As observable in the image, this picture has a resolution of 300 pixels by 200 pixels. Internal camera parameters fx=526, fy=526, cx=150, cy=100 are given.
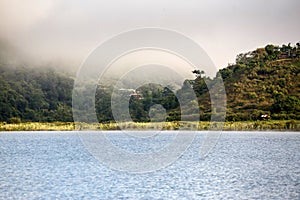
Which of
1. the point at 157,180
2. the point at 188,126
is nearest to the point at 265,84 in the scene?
the point at 188,126

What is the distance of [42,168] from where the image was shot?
37.5 metres

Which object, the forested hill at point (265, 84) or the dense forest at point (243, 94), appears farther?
the dense forest at point (243, 94)

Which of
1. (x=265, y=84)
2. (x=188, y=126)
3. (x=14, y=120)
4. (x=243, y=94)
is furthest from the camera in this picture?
(x=14, y=120)

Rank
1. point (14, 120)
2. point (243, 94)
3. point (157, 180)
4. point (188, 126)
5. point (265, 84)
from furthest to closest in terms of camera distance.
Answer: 1. point (14, 120)
2. point (265, 84)
3. point (243, 94)
4. point (188, 126)
5. point (157, 180)

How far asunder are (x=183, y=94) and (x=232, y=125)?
35639mm

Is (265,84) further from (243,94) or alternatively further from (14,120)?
(14,120)

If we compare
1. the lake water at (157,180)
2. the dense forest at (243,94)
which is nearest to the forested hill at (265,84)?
the dense forest at (243,94)

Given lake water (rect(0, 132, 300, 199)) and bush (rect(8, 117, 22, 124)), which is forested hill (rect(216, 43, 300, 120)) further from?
lake water (rect(0, 132, 300, 199))

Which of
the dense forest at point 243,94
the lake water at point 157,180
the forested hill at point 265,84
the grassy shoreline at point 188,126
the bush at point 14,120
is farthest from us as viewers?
the bush at point 14,120

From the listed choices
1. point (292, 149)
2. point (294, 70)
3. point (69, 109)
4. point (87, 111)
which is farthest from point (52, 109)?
point (292, 149)

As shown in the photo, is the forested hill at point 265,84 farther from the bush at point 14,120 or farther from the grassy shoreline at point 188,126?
the bush at point 14,120

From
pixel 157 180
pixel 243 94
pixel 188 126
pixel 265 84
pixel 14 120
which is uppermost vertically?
pixel 265 84

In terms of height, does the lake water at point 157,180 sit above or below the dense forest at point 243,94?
below

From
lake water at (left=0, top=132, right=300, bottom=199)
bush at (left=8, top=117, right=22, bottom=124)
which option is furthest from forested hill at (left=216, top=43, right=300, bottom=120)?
lake water at (left=0, top=132, right=300, bottom=199)
